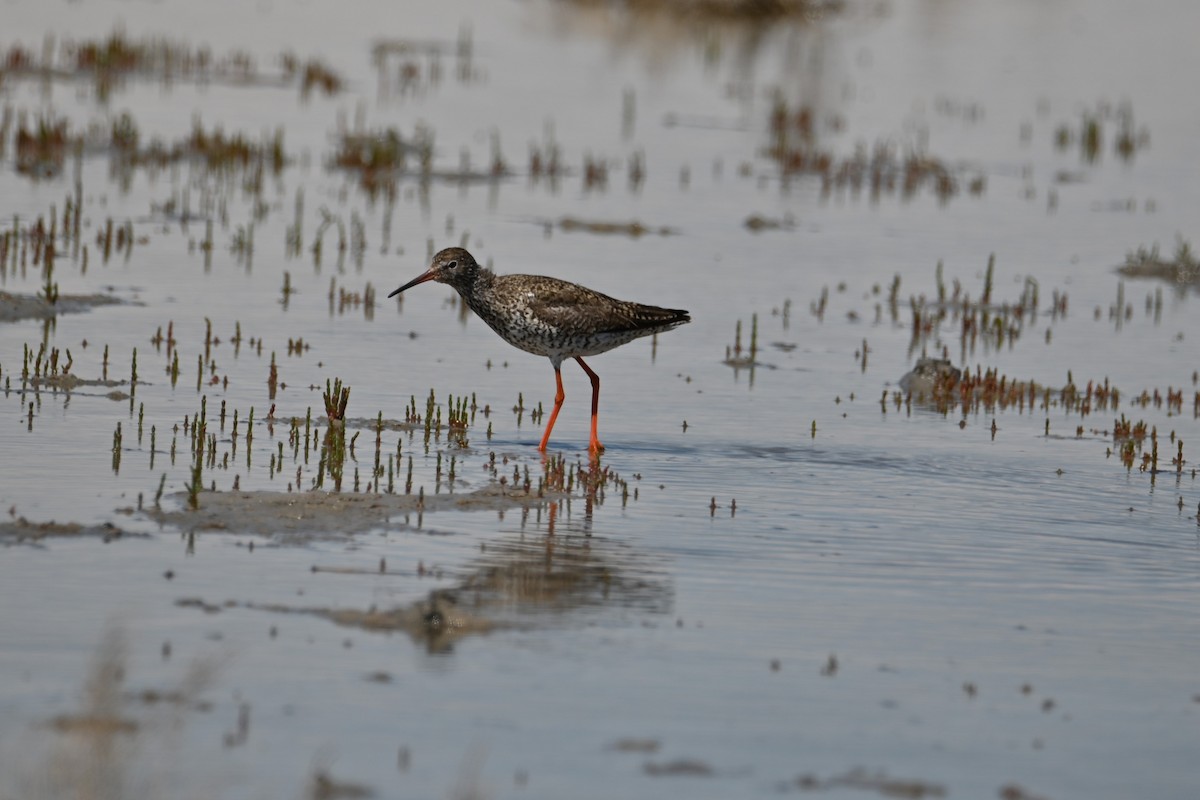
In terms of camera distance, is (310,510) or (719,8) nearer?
(310,510)

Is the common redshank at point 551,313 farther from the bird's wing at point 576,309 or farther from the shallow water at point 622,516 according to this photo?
the shallow water at point 622,516

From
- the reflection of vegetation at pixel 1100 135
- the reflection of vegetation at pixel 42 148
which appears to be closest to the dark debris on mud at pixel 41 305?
the reflection of vegetation at pixel 42 148

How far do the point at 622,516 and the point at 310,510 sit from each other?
192 centimetres

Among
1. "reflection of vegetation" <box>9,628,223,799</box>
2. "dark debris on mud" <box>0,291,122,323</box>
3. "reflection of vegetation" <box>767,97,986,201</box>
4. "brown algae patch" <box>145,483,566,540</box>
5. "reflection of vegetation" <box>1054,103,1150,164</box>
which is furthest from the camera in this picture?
"reflection of vegetation" <box>1054,103,1150,164</box>

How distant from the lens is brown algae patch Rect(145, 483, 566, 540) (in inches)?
392

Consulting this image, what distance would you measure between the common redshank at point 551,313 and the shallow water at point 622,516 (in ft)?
2.12

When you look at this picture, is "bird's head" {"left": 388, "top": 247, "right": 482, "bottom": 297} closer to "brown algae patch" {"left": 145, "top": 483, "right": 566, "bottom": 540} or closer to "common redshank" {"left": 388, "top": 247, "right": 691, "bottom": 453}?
"common redshank" {"left": 388, "top": 247, "right": 691, "bottom": 453}

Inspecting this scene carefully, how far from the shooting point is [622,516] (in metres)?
11.0

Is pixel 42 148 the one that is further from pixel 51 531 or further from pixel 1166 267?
pixel 51 531

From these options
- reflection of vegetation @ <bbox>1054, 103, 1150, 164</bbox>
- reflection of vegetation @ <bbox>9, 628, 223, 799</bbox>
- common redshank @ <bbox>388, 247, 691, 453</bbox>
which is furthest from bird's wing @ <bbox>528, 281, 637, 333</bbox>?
reflection of vegetation @ <bbox>1054, 103, 1150, 164</bbox>

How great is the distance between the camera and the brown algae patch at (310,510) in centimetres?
996

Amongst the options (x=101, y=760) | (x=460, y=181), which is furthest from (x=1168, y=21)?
(x=101, y=760)

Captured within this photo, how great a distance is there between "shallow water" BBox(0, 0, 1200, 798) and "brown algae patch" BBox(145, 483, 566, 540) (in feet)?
0.23

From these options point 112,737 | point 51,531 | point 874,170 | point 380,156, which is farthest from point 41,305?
point 874,170
